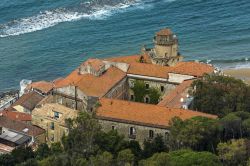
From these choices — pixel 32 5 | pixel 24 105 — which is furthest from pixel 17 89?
pixel 32 5

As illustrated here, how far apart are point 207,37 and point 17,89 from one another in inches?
1499

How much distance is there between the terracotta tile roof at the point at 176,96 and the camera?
88938 millimetres

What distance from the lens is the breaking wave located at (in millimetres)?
150250

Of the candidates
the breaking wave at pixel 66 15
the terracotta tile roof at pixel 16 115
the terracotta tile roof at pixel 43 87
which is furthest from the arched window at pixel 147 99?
the breaking wave at pixel 66 15

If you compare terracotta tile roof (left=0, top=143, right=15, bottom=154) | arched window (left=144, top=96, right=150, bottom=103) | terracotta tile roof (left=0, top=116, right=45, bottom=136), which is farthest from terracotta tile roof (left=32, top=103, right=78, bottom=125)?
arched window (left=144, top=96, right=150, bottom=103)

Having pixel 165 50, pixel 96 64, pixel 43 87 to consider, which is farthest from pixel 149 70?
pixel 43 87

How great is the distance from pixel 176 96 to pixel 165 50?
13.1 metres

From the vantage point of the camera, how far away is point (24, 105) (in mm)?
98750

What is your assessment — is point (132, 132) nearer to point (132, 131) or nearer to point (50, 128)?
point (132, 131)

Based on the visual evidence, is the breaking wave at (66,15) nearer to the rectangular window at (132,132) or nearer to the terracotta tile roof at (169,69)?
the terracotta tile roof at (169,69)

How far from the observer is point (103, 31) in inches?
5659

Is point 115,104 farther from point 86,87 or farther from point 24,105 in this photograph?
point 24,105

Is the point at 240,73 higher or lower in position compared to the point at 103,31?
lower

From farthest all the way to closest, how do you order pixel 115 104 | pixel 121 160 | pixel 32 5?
pixel 32 5, pixel 115 104, pixel 121 160
